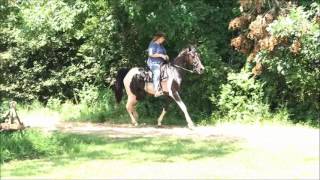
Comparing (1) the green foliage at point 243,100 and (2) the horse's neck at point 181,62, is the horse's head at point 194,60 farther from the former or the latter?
(1) the green foliage at point 243,100

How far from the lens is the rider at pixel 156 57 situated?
17656mm

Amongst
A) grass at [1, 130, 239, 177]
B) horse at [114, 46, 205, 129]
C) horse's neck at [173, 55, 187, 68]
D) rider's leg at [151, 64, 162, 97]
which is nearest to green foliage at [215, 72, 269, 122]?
horse at [114, 46, 205, 129]

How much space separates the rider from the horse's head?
64 cm

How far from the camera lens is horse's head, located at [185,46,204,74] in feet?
57.3

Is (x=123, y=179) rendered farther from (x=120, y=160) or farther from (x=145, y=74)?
(x=145, y=74)

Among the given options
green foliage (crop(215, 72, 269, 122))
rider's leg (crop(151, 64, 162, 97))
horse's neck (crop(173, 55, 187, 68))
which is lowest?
green foliage (crop(215, 72, 269, 122))

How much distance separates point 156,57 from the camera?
58.3 ft

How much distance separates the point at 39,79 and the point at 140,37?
666cm

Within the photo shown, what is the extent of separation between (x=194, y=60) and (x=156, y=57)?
112 cm

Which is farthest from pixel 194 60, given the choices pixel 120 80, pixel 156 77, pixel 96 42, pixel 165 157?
pixel 165 157

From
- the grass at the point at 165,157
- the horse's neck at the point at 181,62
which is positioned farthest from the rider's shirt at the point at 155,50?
the grass at the point at 165,157

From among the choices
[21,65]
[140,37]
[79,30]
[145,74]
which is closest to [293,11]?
[145,74]

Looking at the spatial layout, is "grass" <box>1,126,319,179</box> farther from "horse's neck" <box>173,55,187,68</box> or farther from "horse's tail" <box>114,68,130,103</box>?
"horse's tail" <box>114,68,130,103</box>

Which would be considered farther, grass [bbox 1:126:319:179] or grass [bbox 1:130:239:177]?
grass [bbox 1:130:239:177]
